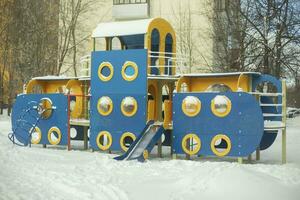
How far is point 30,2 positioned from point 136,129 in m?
26.3

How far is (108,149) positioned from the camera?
1625 cm

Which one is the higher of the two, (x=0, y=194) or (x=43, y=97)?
(x=43, y=97)

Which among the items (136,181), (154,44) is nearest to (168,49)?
(154,44)

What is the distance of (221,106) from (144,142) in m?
2.47

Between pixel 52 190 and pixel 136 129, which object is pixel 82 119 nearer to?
pixel 136 129

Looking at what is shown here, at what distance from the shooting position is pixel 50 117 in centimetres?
1792

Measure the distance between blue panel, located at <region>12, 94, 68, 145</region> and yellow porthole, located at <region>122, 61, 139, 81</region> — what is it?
262 centimetres

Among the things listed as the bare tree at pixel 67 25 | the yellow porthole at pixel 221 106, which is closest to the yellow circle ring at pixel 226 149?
the yellow porthole at pixel 221 106

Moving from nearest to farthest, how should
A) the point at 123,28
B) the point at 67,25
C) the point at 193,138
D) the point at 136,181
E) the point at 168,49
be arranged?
1. the point at 136,181
2. the point at 193,138
3. the point at 123,28
4. the point at 168,49
5. the point at 67,25

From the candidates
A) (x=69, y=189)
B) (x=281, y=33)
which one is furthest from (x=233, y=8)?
(x=69, y=189)

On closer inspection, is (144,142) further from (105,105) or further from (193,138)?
(105,105)

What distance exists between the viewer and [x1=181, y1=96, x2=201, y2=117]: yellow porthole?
14570 millimetres

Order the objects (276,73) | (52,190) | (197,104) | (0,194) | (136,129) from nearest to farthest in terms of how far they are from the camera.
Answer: (0,194)
(52,190)
(197,104)
(136,129)
(276,73)

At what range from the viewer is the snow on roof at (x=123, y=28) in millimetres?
16531
